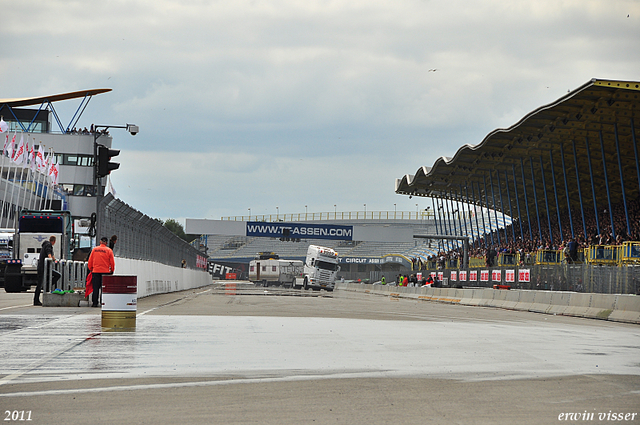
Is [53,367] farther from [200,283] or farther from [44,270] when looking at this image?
[200,283]

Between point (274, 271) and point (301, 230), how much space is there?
A: 10.9m

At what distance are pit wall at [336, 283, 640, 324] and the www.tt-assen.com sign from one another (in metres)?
46.8

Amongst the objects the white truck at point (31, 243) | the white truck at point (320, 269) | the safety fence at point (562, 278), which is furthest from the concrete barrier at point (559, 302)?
the white truck at point (320, 269)

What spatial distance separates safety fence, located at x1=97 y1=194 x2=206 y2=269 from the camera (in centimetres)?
2175

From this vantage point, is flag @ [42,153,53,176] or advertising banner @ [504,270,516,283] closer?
advertising banner @ [504,270,516,283]

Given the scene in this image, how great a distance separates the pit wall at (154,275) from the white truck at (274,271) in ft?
73.3

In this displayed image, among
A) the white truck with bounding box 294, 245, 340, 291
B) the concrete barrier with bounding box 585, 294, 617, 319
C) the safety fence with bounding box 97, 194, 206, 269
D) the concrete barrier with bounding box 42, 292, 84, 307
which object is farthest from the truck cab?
the concrete barrier with bounding box 42, 292, 84, 307

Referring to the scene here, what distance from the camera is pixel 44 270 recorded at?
19.6m

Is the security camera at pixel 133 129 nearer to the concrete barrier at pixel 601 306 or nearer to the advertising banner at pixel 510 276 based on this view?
the advertising banner at pixel 510 276

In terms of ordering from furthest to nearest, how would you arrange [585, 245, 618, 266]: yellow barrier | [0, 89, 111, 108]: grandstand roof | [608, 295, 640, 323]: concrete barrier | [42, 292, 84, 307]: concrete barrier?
[0, 89, 111, 108]: grandstand roof → [585, 245, 618, 266]: yellow barrier → [608, 295, 640, 323]: concrete barrier → [42, 292, 84, 307]: concrete barrier

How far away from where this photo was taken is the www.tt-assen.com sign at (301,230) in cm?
8862

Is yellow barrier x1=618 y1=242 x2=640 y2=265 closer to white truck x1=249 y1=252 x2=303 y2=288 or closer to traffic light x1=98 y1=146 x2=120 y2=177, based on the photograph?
traffic light x1=98 y1=146 x2=120 y2=177

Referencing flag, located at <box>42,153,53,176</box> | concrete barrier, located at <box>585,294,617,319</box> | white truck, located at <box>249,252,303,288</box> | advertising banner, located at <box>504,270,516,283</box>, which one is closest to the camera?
concrete barrier, located at <box>585,294,617,319</box>

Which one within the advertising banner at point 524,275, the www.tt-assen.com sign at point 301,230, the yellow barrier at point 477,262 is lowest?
the advertising banner at point 524,275
